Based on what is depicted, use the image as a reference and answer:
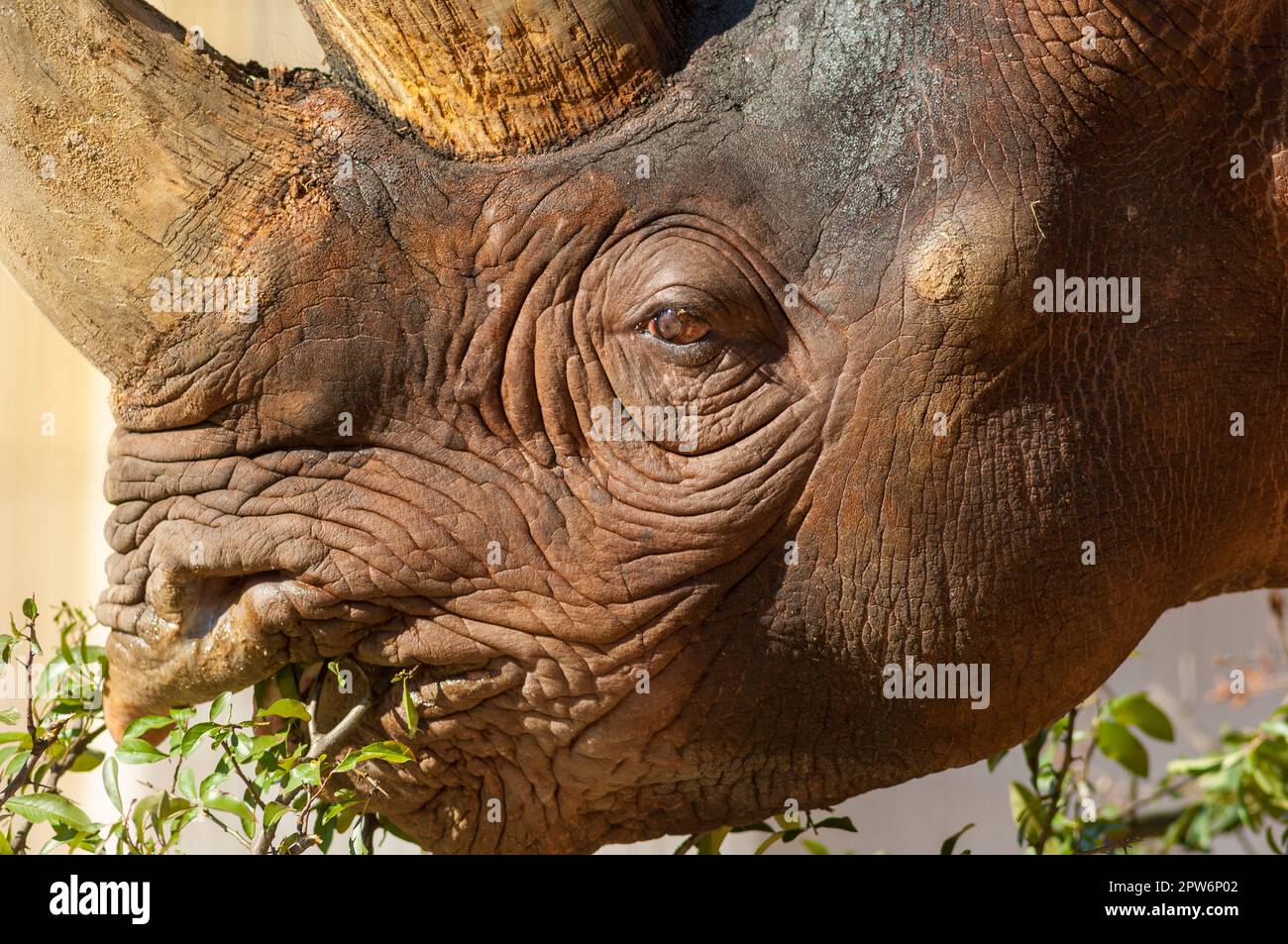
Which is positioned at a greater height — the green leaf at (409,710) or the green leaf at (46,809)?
the green leaf at (409,710)

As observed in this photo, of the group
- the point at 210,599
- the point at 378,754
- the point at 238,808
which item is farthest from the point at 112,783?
the point at 378,754

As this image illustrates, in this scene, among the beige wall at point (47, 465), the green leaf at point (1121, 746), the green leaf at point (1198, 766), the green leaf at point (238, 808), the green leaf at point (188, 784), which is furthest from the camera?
the beige wall at point (47, 465)

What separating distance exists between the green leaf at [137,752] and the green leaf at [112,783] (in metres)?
0.16

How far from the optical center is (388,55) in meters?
2.81

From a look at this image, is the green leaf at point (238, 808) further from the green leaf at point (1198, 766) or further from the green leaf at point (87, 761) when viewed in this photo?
the green leaf at point (1198, 766)

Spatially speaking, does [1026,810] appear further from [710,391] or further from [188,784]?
[188,784]

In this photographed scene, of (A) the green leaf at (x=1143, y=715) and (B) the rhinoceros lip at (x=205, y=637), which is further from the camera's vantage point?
(A) the green leaf at (x=1143, y=715)

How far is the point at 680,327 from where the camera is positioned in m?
2.77

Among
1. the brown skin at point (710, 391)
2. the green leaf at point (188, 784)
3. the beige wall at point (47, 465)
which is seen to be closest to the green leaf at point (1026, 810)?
the brown skin at point (710, 391)

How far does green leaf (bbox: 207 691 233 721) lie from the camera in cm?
282

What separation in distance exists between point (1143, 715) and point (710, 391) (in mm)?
2377

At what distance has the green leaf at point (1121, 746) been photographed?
176 inches
